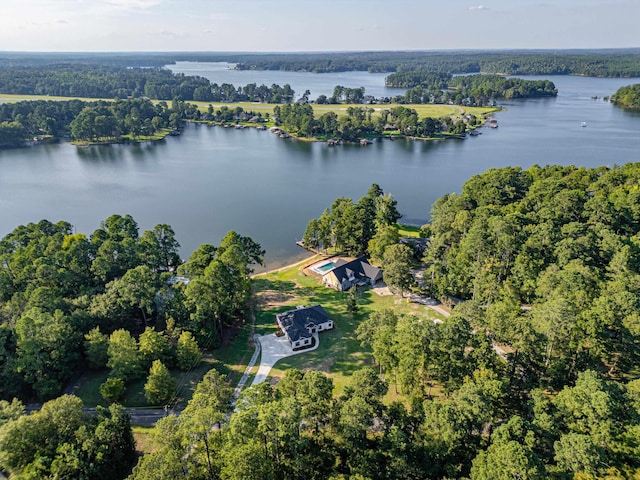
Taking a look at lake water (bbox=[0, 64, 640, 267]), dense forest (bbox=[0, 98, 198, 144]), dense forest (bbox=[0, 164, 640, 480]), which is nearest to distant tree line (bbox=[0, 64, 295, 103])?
dense forest (bbox=[0, 98, 198, 144])

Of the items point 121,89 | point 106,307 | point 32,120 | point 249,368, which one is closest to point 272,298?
point 249,368

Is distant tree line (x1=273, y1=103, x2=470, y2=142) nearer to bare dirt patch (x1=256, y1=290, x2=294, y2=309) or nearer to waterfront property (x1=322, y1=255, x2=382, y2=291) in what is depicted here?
waterfront property (x1=322, y1=255, x2=382, y2=291)

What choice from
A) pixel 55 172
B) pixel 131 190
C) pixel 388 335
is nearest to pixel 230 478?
pixel 388 335

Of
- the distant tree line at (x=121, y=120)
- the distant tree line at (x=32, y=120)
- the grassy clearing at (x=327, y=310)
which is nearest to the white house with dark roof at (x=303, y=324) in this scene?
the grassy clearing at (x=327, y=310)

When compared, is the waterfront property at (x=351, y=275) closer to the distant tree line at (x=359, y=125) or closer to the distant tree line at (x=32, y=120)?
the distant tree line at (x=359, y=125)

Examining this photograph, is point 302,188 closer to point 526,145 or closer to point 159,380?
point 159,380

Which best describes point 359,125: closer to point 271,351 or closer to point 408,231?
point 408,231
